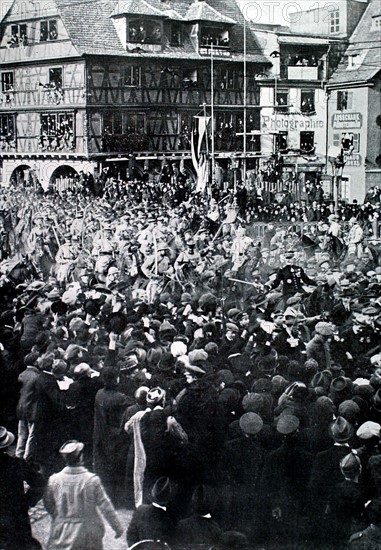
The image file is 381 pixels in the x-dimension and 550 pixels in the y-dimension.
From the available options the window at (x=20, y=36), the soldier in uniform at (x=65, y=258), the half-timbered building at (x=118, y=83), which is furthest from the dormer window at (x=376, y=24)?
the soldier in uniform at (x=65, y=258)

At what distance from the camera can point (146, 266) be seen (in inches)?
247

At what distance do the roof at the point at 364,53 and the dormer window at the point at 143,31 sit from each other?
5.27ft

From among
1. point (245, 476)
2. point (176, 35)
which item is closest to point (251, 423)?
point (245, 476)

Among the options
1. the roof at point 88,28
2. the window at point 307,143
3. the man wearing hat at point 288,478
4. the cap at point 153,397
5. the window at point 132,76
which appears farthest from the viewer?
the window at point 307,143

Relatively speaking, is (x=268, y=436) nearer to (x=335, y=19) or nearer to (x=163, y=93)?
(x=163, y=93)

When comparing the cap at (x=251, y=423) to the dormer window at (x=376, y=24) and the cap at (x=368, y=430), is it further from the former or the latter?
the dormer window at (x=376, y=24)

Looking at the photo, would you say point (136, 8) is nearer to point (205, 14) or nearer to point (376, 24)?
point (205, 14)

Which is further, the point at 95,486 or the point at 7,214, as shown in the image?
the point at 7,214

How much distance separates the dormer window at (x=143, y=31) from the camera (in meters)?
5.71

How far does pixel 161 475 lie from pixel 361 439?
1.17 metres

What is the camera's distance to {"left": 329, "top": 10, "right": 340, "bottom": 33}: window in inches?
237

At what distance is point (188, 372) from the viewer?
4.58m

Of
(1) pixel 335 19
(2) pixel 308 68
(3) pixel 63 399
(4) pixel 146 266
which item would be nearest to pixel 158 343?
(3) pixel 63 399

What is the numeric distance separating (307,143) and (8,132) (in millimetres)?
2663
